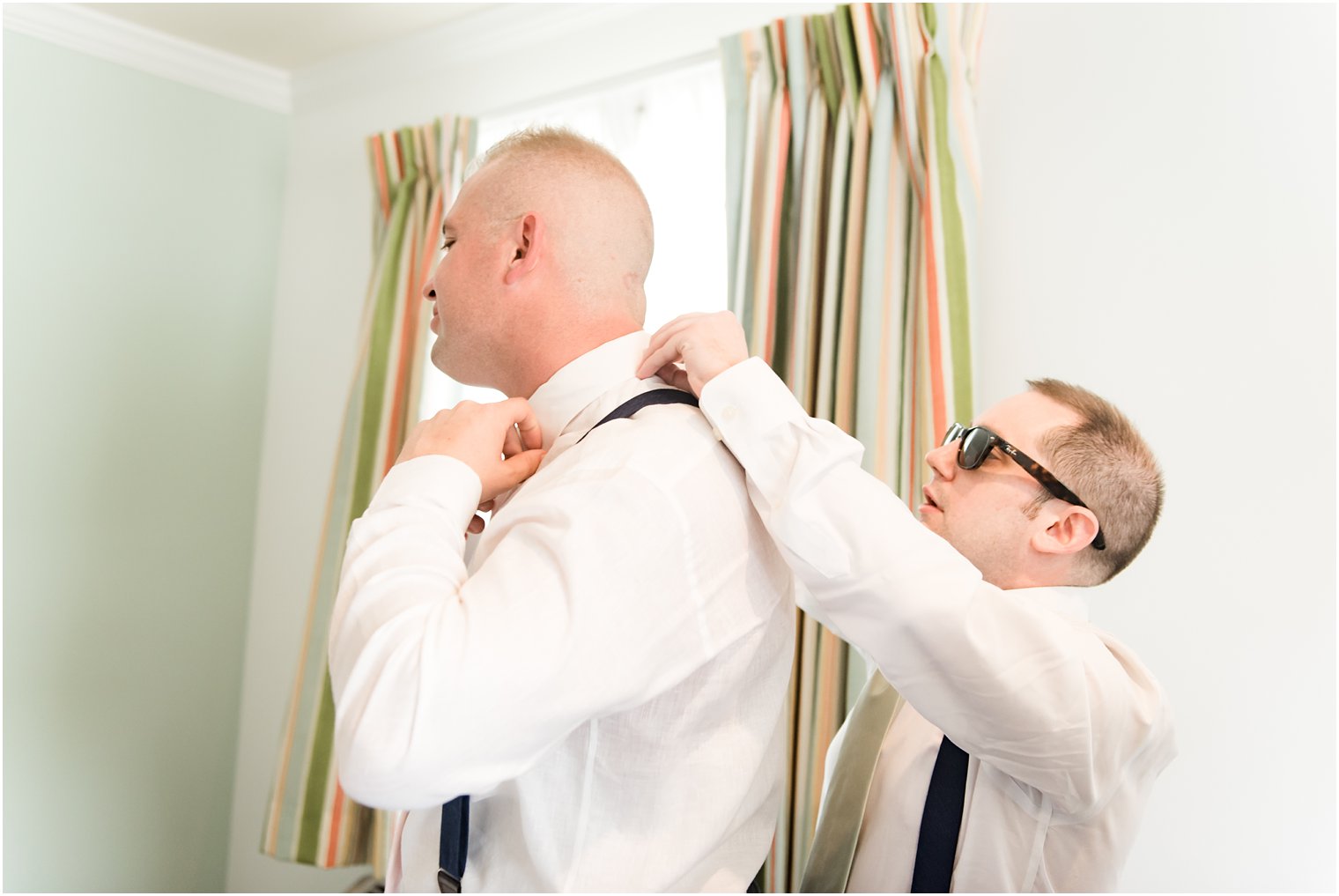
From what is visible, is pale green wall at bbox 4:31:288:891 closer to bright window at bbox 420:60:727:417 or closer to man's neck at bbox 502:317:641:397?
bright window at bbox 420:60:727:417

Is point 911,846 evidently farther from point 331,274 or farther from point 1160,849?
point 331,274

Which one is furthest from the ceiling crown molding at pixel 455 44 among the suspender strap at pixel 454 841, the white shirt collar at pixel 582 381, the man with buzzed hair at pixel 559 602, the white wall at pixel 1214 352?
the suspender strap at pixel 454 841

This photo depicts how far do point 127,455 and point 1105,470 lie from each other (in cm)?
284

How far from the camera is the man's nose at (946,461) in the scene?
5.04ft

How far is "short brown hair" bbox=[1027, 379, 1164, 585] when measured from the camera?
1452 millimetres

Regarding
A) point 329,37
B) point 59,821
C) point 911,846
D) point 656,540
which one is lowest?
point 59,821

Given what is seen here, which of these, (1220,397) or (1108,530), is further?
(1220,397)

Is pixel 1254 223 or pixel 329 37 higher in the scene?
pixel 329 37

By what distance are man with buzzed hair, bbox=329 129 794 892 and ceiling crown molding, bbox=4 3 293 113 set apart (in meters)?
2.41

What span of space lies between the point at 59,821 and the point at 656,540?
2858mm

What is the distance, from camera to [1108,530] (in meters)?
1.47

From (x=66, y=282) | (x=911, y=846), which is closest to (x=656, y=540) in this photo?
(x=911, y=846)

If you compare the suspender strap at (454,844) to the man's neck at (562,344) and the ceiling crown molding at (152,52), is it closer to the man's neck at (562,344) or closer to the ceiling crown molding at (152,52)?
the man's neck at (562,344)

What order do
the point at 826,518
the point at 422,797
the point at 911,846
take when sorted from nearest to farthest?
the point at 422,797, the point at 826,518, the point at 911,846
